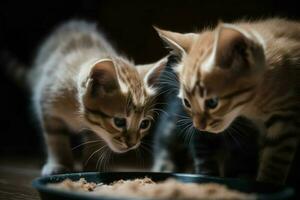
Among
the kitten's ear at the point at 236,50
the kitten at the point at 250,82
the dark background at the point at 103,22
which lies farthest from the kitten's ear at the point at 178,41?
the dark background at the point at 103,22

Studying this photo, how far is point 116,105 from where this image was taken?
149cm

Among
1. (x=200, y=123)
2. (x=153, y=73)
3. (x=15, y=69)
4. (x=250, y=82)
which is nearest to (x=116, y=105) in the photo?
(x=153, y=73)

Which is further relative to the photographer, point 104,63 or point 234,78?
point 104,63

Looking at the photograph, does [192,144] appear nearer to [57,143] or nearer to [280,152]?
[280,152]

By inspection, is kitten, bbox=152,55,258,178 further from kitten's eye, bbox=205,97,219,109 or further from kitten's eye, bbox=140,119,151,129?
kitten's eye, bbox=205,97,219,109

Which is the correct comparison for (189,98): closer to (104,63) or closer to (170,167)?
(104,63)

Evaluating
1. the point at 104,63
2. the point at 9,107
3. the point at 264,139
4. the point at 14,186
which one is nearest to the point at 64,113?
the point at 14,186

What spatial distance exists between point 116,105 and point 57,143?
44 centimetres

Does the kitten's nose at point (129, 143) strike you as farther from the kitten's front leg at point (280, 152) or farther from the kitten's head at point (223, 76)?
the kitten's front leg at point (280, 152)

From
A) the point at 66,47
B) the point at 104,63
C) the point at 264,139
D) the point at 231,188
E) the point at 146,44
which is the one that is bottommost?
the point at 231,188

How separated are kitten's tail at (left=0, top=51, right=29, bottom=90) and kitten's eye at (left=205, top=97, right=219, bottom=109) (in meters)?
1.32

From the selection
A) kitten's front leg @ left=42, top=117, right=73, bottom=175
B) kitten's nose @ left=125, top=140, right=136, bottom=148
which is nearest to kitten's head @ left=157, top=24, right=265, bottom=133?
kitten's nose @ left=125, top=140, right=136, bottom=148

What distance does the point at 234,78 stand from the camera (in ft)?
4.20

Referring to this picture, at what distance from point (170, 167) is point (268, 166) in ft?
1.70
